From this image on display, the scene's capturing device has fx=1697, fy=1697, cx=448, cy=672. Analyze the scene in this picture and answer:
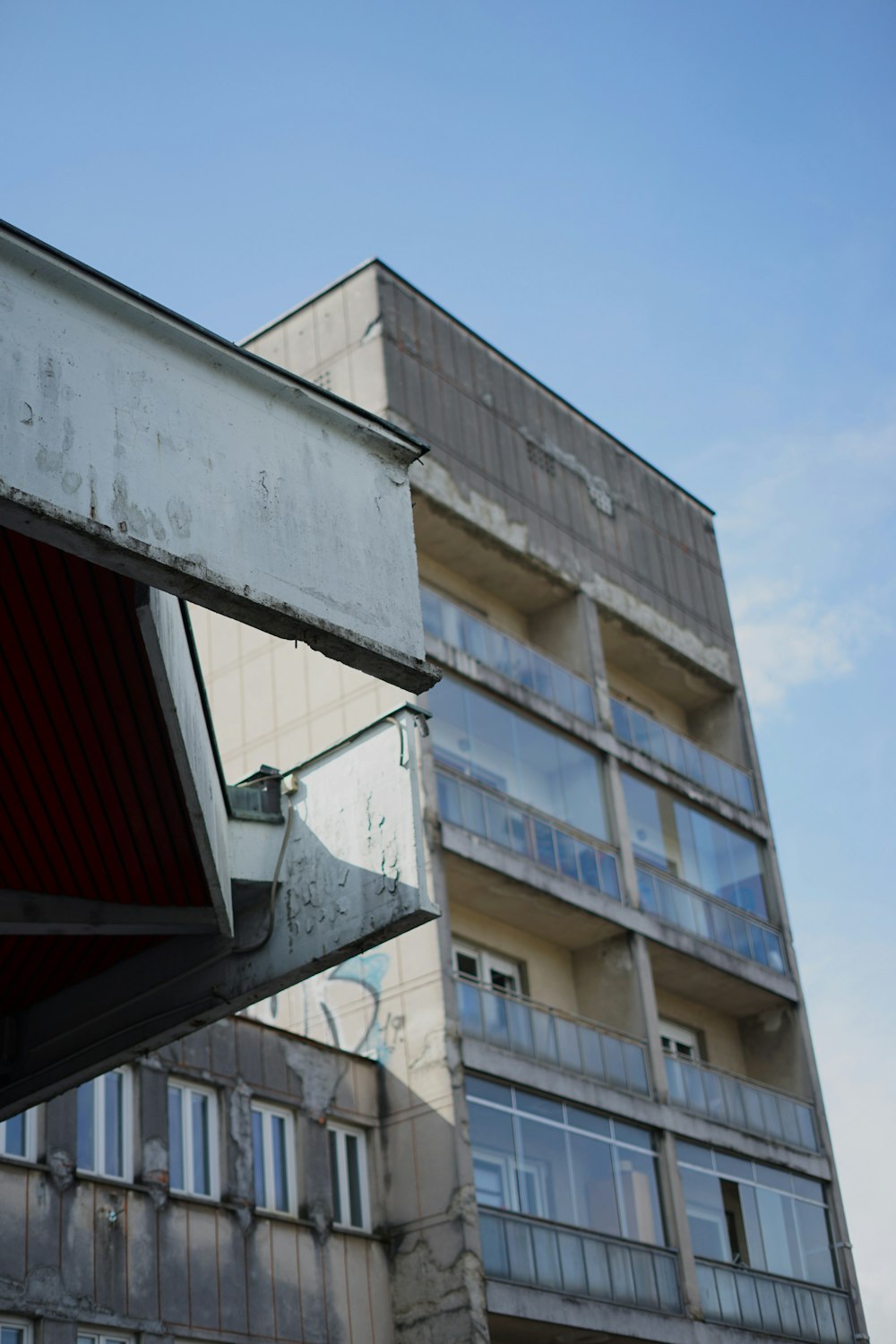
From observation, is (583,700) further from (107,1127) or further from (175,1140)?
(107,1127)

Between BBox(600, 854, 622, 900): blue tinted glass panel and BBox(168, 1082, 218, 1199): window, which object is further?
BBox(600, 854, 622, 900): blue tinted glass panel

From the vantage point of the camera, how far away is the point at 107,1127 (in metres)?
18.2

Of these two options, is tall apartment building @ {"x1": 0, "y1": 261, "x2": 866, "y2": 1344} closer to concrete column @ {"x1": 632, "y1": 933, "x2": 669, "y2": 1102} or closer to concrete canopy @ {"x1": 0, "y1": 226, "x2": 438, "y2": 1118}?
concrete column @ {"x1": 632, "y1": 933, "x2": 669, "y2": 1102}

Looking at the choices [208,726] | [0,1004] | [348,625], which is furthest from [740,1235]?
[348,625]

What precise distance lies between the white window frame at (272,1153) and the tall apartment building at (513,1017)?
4 centimetres

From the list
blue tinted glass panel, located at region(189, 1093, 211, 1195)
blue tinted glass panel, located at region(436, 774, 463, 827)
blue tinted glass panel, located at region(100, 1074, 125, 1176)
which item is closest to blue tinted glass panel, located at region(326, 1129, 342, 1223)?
blue tinted glass panel, located at region(189, 1093, 211, 1195)

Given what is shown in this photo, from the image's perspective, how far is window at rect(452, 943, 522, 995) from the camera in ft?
83.3

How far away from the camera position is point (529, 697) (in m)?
26.8

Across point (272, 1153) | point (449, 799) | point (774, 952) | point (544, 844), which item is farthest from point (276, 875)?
point (774, 952)

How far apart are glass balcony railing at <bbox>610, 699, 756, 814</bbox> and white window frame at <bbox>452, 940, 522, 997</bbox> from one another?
4.83 metres

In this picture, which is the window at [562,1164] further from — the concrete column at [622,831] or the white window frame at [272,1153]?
the concrete column at [622,831]

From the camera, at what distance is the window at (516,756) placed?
991 inches

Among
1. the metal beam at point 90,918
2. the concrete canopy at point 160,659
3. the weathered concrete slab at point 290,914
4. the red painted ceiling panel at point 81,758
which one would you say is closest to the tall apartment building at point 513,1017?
the weathered concrete slab at point 290,914

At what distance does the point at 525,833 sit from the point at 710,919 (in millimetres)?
5219
